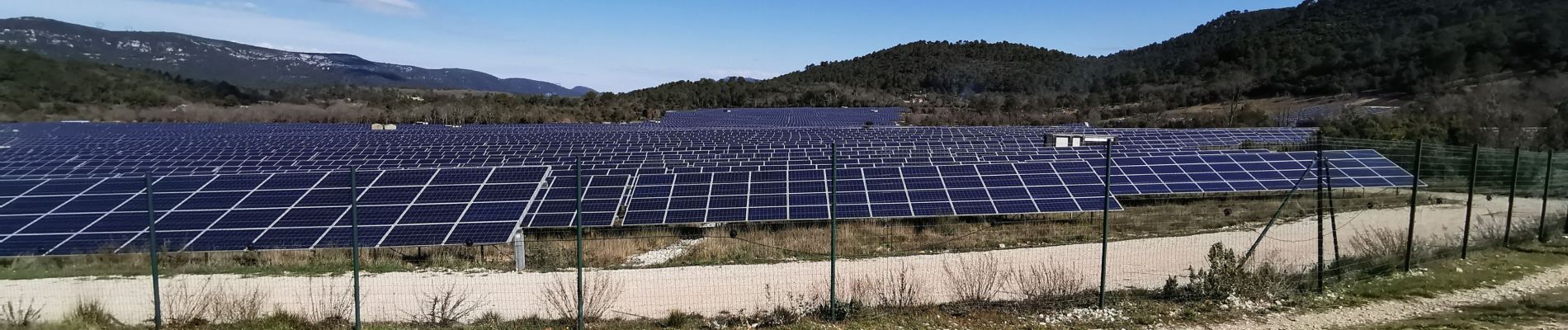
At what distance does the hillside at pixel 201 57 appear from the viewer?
98250mm

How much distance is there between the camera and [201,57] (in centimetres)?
11256

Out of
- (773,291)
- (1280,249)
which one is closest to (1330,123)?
(1280,249)

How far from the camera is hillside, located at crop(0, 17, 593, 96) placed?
98.2m

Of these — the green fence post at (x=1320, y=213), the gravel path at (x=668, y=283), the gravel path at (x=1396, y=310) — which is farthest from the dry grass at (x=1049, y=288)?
the green fence post at (x=1320, y=213)

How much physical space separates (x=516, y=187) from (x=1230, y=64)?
291ft

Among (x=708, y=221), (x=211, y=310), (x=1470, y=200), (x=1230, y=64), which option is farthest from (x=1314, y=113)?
(x=211, y=310)

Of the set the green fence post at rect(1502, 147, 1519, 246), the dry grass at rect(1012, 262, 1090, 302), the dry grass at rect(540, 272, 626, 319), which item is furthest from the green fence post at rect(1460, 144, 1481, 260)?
the dry grass at rect(540, 272, 626, 319)

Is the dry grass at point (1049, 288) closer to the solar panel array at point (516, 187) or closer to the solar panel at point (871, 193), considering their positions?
the solar panel array at point (516, 187)

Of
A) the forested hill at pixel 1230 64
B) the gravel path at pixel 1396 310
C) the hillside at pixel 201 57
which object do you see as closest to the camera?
the gravel path at pixel 1396 310

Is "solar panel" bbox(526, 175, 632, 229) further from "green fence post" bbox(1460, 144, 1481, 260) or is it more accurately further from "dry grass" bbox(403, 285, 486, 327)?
"green fence post" bbox(1460, 144, 1481, 260)

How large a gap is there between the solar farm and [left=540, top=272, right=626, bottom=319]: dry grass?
10 centimetres

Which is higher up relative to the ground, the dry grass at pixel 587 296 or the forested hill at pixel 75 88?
the forested hill at pixel 75 88

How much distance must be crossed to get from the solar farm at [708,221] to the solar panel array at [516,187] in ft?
0.20

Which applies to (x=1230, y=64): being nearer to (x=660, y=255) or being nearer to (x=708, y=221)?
(x=708, y=221)
